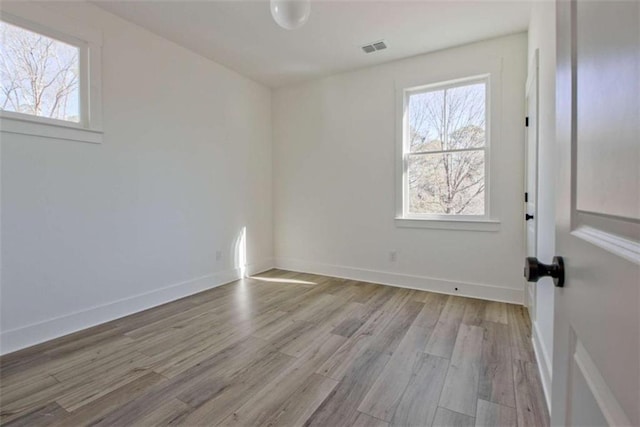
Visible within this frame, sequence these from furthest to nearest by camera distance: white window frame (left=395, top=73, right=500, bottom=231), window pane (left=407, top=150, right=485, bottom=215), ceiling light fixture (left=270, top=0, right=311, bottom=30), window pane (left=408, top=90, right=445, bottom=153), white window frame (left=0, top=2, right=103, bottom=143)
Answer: window pane (left=408, top=90, right=445, bottom=153)
window pane (left=407, top=150, right=485, bottom=215)
white window frame (left=395, top=73, right=500, bottom=231)
white window frame (left=0, top=2, right=103, bottom=143)
ceiling light fixture (left=270, top=0, right=311, bottom=30)

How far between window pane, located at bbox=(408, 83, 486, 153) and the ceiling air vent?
0.69 metres

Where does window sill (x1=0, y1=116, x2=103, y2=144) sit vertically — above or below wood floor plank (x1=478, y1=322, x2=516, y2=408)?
above

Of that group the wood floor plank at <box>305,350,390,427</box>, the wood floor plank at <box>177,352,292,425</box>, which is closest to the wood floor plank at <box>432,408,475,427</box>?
the wood floor plank at <box>305,350,390,427</box>

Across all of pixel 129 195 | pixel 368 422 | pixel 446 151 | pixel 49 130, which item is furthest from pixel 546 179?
pixel 49 130

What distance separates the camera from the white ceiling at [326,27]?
8.47 feet

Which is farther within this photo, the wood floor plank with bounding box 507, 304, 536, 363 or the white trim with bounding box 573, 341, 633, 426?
the wood floor plank with bounding box 507, 304, 536, 363

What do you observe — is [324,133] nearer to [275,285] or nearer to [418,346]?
[275,285]

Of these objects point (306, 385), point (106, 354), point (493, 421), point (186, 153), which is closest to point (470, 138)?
point (493, 421)

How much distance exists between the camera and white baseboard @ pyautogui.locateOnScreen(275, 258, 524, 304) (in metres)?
3.12

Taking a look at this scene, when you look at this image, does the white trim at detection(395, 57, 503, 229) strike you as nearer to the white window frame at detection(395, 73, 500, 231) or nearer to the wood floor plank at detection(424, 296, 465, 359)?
the white window frame at detection(395, 73, 500, 231)

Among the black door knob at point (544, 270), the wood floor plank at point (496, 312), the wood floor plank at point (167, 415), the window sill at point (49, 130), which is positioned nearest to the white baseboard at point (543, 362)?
the wood floor plank at point (496, 312)

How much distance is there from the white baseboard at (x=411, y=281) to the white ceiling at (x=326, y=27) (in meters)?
2.58

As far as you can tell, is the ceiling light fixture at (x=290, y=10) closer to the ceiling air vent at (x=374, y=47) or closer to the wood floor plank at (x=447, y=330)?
the ceiling air vent at (x=374, y=47)

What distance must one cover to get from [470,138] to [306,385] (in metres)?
2.95
